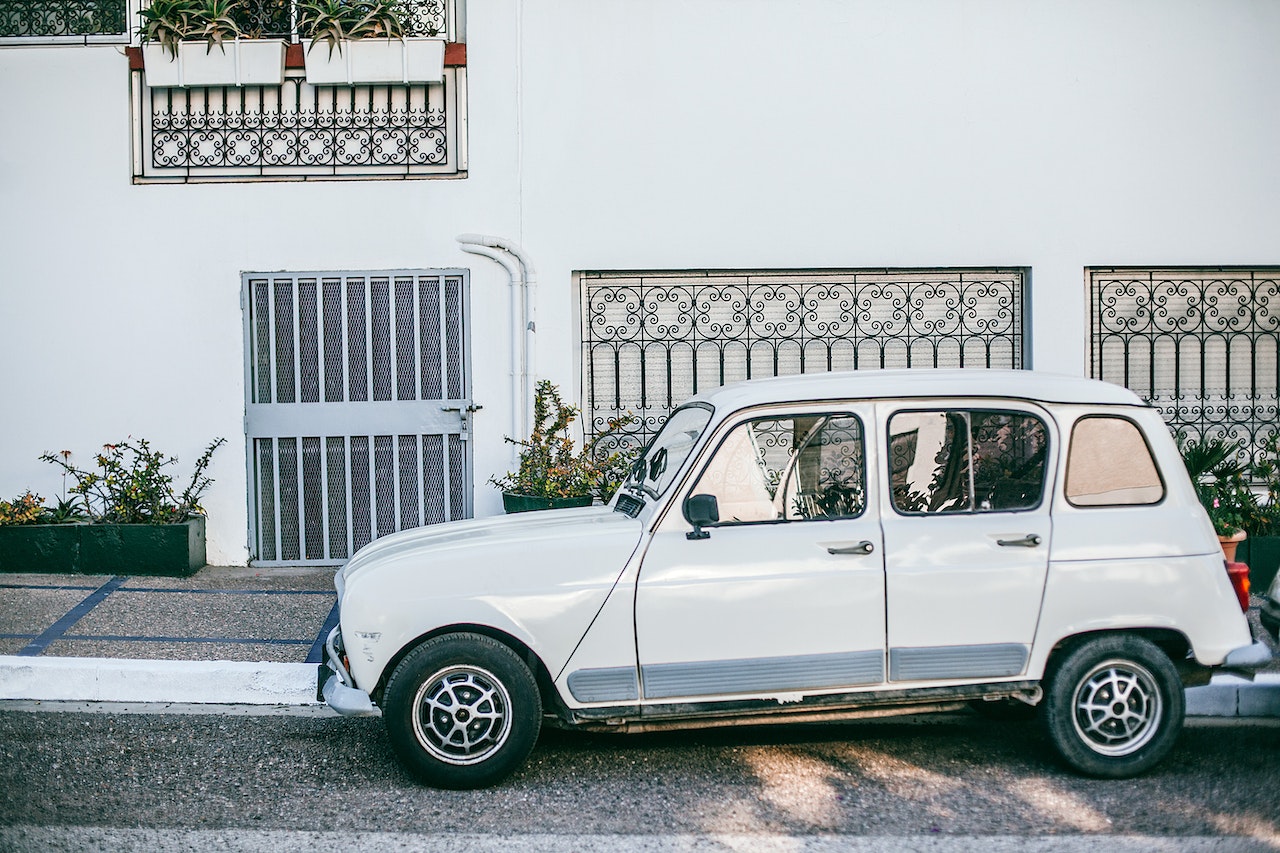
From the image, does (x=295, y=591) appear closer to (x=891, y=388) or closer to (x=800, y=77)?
(x=891, y=388)

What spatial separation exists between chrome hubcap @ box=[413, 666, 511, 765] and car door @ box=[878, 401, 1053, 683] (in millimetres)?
1643

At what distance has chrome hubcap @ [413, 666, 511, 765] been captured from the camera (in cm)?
429

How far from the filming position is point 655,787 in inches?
176

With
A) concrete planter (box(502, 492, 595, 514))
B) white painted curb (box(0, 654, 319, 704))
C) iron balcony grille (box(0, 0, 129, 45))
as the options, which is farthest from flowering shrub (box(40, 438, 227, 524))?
iron balcony grille (box(0, 0, 129, 45))

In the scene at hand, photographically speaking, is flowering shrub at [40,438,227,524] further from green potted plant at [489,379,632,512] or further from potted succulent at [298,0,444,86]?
potted succulent at [298,0,444,86]

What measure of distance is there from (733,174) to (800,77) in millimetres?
927

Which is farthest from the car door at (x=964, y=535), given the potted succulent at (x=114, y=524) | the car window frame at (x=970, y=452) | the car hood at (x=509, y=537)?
the potted succulent at (x=114, y=524)

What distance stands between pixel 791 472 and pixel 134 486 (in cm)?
581

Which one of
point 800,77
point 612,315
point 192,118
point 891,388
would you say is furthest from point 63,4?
point 891,388

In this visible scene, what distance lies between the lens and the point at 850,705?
4410 mm

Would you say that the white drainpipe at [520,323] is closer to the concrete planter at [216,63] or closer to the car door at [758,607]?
the concrete planter at [216,63]

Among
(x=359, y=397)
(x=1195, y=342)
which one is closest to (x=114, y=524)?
(x=359, y=397)

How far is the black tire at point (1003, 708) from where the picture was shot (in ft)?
15.0

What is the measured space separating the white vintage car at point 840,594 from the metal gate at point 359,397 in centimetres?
394
